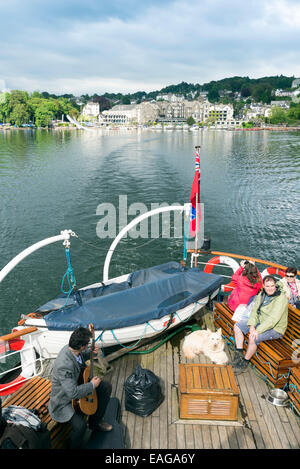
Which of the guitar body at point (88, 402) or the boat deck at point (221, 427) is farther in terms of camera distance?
the boat deck at point (221, 427)

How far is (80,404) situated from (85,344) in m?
0.90

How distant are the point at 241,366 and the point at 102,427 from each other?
295 centimetres

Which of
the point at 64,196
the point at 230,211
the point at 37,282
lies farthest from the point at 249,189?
the point at 37,282

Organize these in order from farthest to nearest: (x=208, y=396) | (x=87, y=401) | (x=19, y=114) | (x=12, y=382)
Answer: (x=19, y=114), (x=12, y=382), (x=208, y=396), (x=87, y=401)

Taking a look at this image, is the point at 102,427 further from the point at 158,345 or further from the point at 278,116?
the point at 278,116

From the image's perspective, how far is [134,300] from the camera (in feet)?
23.2

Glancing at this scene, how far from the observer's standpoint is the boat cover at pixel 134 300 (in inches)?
254

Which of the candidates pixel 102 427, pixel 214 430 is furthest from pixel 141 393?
pixel 214 430

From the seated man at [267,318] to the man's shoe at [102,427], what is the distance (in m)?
2.73

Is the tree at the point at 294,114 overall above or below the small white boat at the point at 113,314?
above

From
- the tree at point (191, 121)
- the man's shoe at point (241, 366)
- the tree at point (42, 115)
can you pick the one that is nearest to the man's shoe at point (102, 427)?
the man's shoe at point (241, 366)

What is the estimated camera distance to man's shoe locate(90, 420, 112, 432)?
4.70 m

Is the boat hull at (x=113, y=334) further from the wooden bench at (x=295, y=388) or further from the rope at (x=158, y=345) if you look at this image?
the wooden bench at (x=295, y=388)
